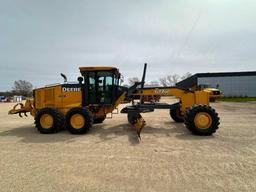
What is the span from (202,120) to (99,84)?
173 inches

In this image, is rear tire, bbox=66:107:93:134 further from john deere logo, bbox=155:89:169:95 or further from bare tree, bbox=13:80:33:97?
bare tree, bbox=13:80:33:97

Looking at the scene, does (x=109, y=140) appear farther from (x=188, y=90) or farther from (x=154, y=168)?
(x=188, y=90)

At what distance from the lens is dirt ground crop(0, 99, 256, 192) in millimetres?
3588

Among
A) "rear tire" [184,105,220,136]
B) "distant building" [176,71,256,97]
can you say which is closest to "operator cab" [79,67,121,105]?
"rear tire" [184,105,220,136]

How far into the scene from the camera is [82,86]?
876cm

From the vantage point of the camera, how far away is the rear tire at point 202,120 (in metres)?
7.29

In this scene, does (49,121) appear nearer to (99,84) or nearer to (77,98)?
(77,98)

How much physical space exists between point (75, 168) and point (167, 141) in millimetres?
3260

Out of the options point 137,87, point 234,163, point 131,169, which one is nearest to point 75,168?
point 131,169

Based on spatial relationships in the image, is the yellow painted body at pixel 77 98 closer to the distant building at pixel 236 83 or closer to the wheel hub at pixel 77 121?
the wheel hub at pixel 77 121

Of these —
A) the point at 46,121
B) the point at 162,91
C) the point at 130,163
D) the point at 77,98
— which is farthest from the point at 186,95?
the point at 46,121

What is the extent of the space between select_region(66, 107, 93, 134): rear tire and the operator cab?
875 mm

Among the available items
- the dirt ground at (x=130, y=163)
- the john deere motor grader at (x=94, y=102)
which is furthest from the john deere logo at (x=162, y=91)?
the dirt ground at (x=130, y=163)

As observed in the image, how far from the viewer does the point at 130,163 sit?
4617 mm
